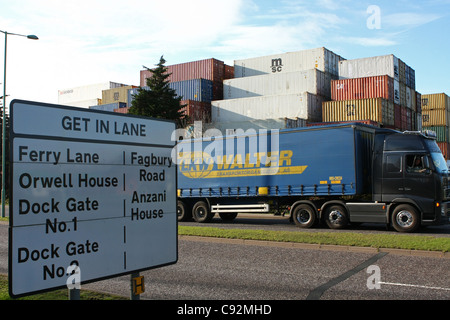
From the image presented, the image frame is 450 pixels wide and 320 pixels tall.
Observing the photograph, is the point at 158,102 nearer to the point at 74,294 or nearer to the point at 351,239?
the point at 351,239

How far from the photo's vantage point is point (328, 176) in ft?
49.1

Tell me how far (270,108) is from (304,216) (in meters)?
23.5

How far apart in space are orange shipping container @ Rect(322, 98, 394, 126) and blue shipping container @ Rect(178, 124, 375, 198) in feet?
65.2

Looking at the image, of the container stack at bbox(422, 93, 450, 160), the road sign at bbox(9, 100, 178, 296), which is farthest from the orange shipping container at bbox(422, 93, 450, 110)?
the road sign at bbox(9, 100, 178, 296)

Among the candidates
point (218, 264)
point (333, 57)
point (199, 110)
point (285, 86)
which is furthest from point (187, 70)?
point (218, 264)

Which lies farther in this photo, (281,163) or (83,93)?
(83,93)

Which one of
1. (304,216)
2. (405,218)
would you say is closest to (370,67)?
(304,216)

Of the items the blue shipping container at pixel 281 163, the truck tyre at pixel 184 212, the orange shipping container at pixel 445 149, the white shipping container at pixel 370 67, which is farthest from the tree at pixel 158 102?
the orange shipping container at pixel 445 149

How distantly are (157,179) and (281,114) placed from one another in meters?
34.8

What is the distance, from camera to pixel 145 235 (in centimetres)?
318

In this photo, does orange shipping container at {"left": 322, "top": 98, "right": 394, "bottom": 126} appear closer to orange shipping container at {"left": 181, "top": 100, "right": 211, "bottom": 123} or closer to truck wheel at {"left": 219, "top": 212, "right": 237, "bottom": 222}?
orange shipping container at {"left": 181, "top": 100, "right": 211, "bottom": 123}

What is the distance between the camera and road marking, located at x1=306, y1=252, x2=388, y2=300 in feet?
20.9

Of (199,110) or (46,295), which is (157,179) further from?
(199,110)

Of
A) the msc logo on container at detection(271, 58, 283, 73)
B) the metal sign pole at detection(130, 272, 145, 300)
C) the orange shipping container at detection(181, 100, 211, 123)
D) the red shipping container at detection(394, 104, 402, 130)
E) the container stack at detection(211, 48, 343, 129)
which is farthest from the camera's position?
the msc logo on container at detection(271, 58, 283, 73)
